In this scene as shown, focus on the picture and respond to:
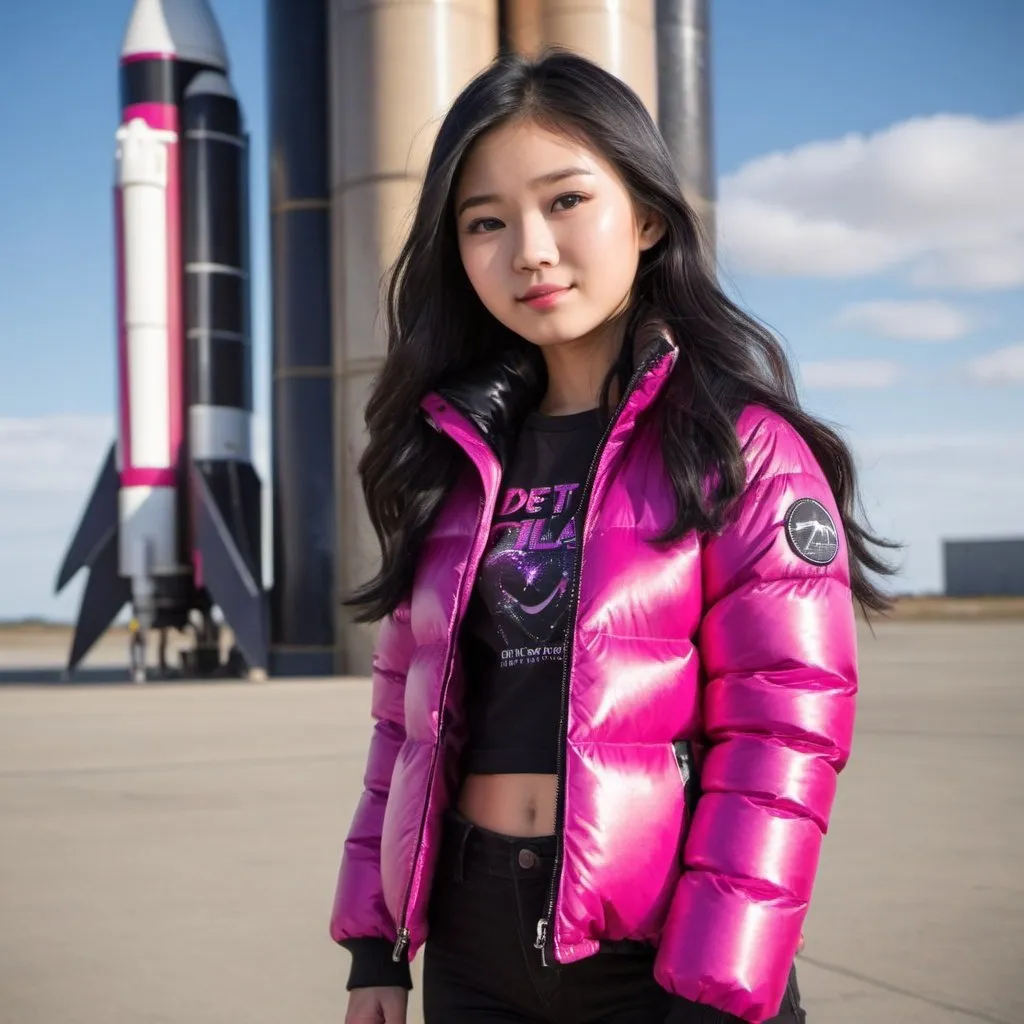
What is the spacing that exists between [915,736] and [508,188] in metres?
8.16

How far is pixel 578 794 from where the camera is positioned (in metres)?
1.71

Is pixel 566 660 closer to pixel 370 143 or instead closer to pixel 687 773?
pixel 687 773

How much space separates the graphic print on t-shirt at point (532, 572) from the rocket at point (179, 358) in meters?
17.3

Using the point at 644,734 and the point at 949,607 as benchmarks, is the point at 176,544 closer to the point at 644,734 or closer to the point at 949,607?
the point at 644,734

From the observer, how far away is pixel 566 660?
69.9 inches

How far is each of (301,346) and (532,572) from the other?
18.2 metres

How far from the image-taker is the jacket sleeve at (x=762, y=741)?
165 centimetres

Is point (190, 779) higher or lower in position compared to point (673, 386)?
lower

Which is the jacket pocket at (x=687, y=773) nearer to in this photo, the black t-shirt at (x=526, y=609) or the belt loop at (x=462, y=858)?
the black t-shirt at (x=526, y=609)

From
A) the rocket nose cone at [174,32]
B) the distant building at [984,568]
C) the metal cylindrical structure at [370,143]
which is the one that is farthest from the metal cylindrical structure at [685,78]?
the distant building at [984,568]

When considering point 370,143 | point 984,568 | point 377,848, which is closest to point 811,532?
point 377,848

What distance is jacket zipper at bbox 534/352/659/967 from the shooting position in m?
1.71

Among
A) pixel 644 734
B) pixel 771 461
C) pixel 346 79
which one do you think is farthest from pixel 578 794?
pixel 346 79

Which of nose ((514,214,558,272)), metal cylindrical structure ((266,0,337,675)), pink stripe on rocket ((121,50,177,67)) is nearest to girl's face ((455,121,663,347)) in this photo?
nose ((514,214,558,272))
